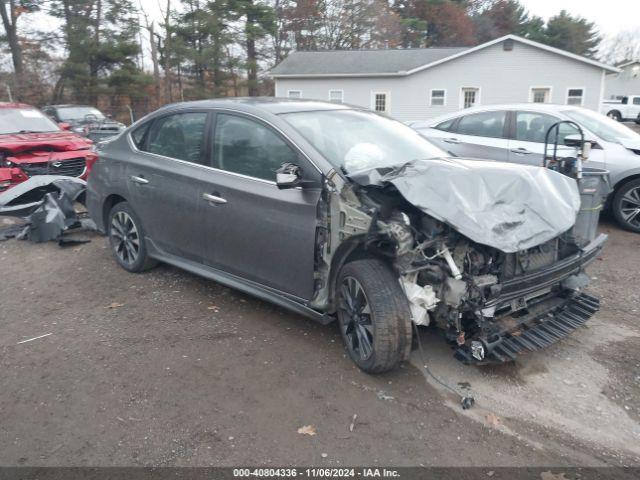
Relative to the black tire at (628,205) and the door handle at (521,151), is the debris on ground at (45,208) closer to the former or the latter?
the door handle at (521,151)

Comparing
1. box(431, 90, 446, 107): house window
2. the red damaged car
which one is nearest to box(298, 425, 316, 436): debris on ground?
the red damaged car

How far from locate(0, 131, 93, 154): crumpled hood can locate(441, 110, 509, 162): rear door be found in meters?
5.84

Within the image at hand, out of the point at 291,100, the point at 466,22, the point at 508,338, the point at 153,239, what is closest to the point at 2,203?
the point at 153,239

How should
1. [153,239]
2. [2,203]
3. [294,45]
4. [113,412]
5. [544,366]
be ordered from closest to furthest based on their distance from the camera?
[113,412], [544,366], [153,239], [2,203], [294,45]

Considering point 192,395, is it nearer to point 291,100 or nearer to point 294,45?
point 291,100

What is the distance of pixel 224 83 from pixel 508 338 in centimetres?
3134

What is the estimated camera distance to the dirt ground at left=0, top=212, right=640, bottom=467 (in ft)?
9.23

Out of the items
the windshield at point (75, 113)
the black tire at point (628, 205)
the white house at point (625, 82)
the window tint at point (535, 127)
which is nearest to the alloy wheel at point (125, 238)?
the window tint at point (535, 127)

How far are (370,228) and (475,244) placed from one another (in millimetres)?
641

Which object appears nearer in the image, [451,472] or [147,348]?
[451,472]

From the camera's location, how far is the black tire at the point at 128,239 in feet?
17.1

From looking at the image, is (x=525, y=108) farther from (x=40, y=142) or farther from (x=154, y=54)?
(x=154, y=54)

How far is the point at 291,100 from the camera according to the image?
461 centimetres

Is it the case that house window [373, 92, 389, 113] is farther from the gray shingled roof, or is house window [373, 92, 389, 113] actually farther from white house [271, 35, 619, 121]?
the gray shingled roof
